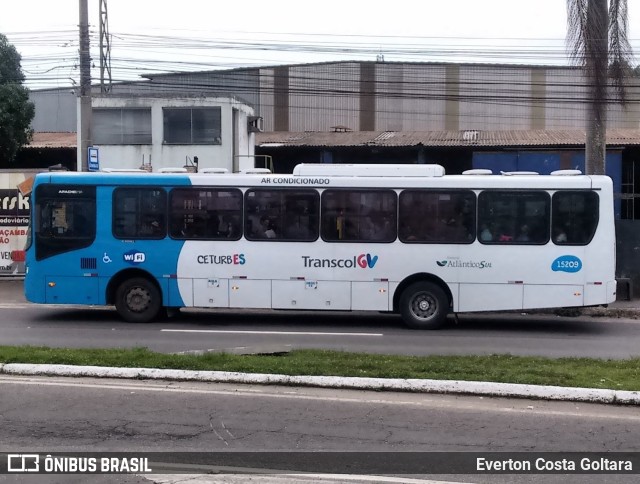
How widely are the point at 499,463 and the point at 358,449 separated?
118cm

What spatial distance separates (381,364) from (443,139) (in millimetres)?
26542

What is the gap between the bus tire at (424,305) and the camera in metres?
14.1

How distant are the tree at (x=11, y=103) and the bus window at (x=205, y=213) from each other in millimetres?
16184

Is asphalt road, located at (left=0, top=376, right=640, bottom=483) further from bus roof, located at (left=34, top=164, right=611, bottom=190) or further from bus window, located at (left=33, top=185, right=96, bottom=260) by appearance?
bus roof, located at (left=34, top=164, right=611, bottom=190)

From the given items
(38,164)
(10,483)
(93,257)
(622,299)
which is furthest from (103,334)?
(38,164)

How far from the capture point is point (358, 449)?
21.5ft

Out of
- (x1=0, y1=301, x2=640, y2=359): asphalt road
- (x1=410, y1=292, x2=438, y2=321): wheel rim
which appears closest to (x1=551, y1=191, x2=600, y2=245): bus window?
(x1=0, y1=301, x2=640, y2=359): asphalt road

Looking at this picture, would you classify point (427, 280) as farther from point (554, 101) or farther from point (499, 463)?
point (554, 101)

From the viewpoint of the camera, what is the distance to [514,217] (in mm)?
14047

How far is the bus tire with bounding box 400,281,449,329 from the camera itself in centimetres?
1415

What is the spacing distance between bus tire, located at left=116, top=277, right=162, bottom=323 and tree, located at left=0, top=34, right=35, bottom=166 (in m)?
16.0

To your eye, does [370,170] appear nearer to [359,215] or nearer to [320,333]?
[359,215]

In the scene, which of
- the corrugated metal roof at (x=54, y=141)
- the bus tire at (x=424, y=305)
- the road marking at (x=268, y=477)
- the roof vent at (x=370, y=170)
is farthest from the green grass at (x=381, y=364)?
the corrugated metal roof at (x=54, y=141)

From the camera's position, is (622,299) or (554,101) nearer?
(622,299)
